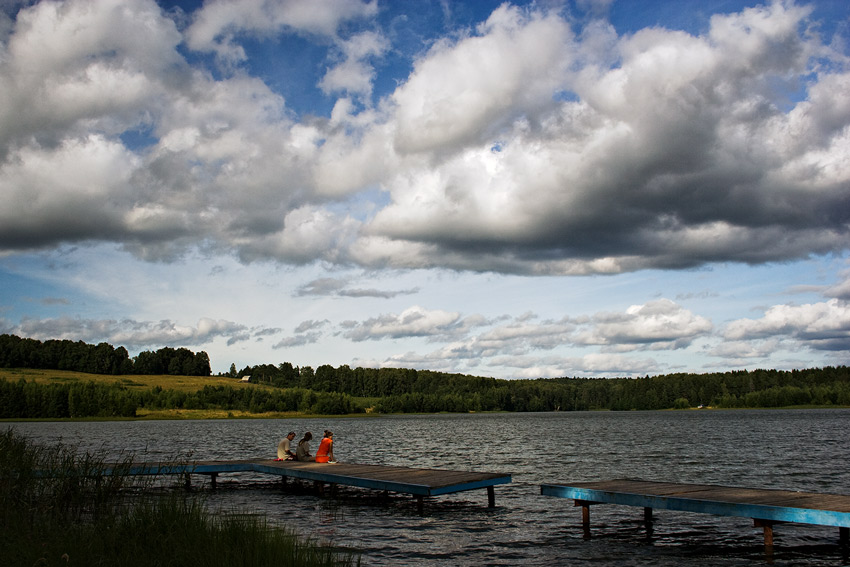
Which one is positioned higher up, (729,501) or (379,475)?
(729,501)

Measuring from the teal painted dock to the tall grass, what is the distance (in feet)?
27.9

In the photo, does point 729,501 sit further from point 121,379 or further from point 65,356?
point 65,356

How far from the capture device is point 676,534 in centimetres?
1744

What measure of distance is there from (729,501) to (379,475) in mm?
12136

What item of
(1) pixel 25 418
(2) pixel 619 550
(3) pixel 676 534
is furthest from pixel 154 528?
(1) pixel 25 418

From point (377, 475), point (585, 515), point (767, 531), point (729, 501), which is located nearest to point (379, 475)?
point (377, 475)

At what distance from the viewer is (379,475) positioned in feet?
75.6

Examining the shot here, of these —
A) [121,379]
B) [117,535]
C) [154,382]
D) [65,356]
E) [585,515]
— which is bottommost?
[585,515]

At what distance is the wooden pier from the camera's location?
1970 cm

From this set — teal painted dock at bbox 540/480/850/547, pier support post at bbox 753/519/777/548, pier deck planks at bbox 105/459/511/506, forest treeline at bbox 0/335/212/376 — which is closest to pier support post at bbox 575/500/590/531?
teal painted dock at bbox 540/480/850/547

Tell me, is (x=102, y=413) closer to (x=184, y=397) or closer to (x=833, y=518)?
(x=184, y=397)

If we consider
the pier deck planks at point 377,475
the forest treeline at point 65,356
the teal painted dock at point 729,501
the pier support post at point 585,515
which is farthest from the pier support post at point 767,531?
the forest treeline at point 65,356

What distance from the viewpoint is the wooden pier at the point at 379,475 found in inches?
776

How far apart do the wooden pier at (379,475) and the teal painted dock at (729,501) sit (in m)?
3.09
